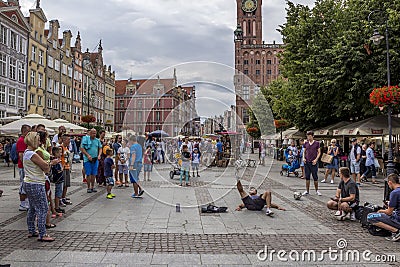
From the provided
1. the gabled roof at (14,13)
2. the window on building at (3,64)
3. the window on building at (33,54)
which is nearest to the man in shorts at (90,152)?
the window on building at (3,64)

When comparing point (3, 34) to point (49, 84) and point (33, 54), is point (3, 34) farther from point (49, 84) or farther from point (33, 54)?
point (49, 84)

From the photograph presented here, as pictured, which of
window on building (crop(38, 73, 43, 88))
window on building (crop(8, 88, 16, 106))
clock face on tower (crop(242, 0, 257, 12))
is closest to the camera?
window on building (crop(8, 88, 16, 106))

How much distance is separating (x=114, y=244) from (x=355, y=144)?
506 inches

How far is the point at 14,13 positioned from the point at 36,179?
120ft

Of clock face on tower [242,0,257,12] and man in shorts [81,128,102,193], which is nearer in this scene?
man in shorts [81,128,102,193]

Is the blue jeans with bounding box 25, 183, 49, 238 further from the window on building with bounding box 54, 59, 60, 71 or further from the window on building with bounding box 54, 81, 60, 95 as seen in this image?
the window on building with bounding box 54, 59, 60, 71

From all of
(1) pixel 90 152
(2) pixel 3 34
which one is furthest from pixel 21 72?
(1) pixel 90 152

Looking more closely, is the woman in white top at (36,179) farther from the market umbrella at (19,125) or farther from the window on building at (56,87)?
the window on building at (56,87)

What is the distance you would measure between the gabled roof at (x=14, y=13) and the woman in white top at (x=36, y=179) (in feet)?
110

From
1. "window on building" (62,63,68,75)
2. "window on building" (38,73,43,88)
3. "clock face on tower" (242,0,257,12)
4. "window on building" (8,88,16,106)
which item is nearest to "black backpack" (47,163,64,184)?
"window on building" (8,88,16,106)

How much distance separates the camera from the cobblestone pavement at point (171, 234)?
526 cm

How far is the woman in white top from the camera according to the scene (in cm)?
588

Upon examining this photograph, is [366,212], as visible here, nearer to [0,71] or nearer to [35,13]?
[0,71]

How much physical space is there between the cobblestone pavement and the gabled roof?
30793 millimetres
